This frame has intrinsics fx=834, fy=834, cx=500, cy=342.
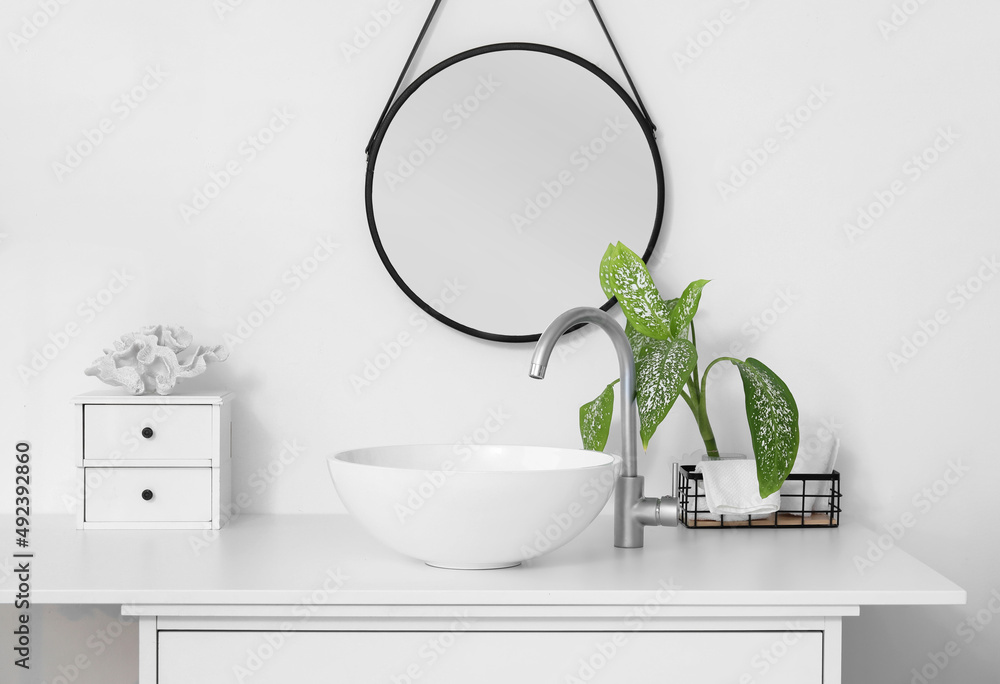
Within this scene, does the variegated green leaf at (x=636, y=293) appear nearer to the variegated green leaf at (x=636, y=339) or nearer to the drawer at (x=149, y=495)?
the variegated green leaf at (x=636, y=339)

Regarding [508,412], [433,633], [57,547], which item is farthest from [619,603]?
[57,547]

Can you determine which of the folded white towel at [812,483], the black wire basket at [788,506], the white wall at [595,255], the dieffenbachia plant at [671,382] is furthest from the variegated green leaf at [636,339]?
the folded white towel at [812,483]

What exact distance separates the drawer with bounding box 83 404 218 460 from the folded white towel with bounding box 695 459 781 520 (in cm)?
78

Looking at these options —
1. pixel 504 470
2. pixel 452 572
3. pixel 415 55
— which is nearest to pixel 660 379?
pixel 504 470

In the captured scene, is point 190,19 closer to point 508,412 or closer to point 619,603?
point 508,412

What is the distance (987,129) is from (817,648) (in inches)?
39.6

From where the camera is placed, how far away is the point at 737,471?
130 centimetres

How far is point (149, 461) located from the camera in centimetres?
130

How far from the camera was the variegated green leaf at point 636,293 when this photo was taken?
1313 millimetres

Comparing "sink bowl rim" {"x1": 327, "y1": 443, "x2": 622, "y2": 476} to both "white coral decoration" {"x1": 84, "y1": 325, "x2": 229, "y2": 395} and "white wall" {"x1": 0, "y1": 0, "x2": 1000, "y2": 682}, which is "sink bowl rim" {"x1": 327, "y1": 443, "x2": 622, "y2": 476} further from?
"white coral decoration" {"x1": 84, "y1": 325, "x2": 229, "y2": 395}

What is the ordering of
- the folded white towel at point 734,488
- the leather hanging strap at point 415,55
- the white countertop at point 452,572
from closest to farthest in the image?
the white countertop at point 452,572, the folded white towel at point 734,488, the leather hanging strap at point 415,55

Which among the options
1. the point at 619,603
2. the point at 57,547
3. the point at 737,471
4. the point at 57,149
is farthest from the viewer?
the point at 57,149

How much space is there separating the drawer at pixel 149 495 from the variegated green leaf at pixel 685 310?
2.52 feet

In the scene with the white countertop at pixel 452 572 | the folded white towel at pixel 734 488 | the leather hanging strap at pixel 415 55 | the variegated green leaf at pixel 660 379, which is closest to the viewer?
the white countertop at pixel 452 572
